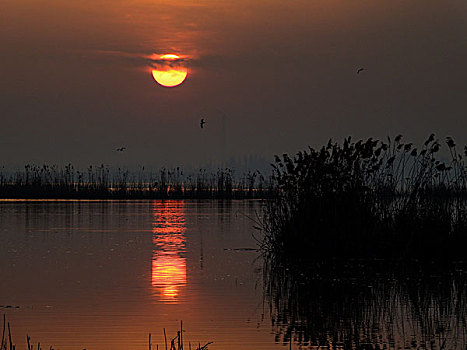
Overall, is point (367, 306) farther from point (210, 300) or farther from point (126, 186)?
point (126, 186)

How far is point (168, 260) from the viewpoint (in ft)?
42.1

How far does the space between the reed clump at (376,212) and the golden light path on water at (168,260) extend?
183cm

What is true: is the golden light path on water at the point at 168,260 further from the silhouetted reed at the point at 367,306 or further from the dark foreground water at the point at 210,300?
the silhouetted reed at the point at 367,306

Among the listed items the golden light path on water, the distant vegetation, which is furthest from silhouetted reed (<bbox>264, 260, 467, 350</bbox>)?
the distant vegetation

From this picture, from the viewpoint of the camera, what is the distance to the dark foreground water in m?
7.01

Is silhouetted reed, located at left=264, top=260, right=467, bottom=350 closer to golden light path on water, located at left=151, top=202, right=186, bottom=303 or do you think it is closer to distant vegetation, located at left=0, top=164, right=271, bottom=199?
golden light path on water, located at left=151, top=202, right=186, bottom=303

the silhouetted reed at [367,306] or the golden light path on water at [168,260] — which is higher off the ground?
the golden light path on water at [168,260]

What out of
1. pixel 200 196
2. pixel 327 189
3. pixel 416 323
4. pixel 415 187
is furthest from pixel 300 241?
pixel 200 196

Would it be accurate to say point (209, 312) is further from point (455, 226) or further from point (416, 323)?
point (455, 226)

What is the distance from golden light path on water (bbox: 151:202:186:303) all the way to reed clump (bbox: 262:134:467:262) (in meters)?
1.83

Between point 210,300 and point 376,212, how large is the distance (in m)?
4.19

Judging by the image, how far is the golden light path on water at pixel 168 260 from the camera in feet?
31.7

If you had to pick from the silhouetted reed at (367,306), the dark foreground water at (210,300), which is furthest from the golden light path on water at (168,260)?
the silhouetted reed at (367,306)

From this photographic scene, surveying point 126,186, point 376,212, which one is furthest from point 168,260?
point 126,186
